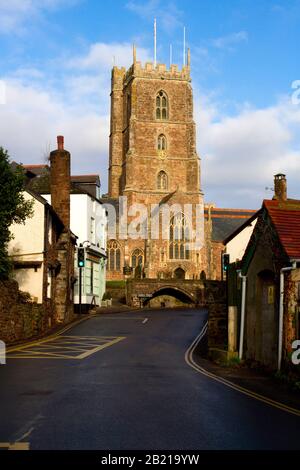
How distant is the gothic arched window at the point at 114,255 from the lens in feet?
250

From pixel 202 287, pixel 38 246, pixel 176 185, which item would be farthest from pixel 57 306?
pixel 176 185

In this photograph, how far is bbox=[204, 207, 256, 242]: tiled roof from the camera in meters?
87.1

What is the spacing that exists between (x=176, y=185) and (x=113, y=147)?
1211 centimetres

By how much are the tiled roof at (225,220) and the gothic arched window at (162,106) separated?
591 inches

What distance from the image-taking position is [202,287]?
192 ft

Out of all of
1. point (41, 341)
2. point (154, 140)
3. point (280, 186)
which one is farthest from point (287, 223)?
point (154, 140)

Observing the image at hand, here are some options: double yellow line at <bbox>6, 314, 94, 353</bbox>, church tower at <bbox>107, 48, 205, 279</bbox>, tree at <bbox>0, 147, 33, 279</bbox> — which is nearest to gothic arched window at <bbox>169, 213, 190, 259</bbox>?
church tower at <bbox>107, 48, 205, 279</bbox>

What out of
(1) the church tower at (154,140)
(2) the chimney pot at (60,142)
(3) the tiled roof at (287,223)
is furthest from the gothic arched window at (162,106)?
(3) the tiled roof at (287,223)

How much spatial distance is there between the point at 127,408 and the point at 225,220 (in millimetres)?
82682

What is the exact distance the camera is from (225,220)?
91.9 metres

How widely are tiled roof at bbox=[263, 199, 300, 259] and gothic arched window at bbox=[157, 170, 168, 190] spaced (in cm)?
6696

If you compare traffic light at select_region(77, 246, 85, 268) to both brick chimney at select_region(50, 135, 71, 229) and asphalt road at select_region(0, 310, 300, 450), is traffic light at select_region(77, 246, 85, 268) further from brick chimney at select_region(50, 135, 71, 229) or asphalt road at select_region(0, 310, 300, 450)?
asphalt road at select_region(0, 310, 300, 450)

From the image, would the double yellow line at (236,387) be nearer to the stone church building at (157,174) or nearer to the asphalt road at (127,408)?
the asphalt road at (127,408)

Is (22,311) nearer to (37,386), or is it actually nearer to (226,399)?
(37,386)
